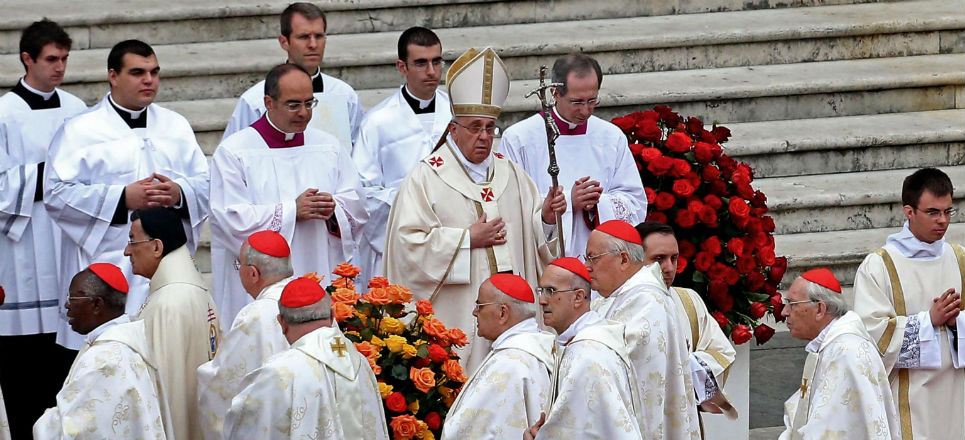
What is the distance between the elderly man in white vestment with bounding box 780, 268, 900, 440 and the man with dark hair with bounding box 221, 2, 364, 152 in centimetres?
295

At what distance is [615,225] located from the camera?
6.38 meters

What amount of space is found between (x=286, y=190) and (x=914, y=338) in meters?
3.01

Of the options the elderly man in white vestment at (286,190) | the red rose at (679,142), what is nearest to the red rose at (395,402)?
the elderly man in white vestment at (286,190)

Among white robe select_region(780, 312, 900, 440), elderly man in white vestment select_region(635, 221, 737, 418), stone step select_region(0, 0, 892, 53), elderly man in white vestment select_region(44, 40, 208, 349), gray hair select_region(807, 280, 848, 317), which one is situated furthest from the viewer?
stone step select_region(0, 0, 892, 53)

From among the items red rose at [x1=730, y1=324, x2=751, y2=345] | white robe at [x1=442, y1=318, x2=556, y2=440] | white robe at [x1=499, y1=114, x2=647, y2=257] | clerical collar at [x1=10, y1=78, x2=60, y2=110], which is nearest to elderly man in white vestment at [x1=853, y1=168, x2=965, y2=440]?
red rose at [x1=730, y1=324, x2=751, y2=345]

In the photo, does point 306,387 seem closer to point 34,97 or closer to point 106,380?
point 106,380

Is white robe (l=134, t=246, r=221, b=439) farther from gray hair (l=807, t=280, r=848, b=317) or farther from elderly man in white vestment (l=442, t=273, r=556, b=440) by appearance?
gray hair (l=807, t=280, r=848, b=317)

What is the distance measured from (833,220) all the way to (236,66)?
13.0ft

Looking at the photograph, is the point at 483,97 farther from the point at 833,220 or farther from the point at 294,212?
the point at 833,220

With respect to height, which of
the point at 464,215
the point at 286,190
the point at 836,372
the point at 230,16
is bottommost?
the point at 836,372

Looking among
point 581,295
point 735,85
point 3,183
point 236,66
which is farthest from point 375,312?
point 735,85

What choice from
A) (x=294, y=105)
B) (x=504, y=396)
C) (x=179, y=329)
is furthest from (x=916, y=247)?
(x=179, y=329)

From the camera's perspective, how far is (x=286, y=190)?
7.66 meters

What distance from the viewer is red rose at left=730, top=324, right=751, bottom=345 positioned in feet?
25.4
